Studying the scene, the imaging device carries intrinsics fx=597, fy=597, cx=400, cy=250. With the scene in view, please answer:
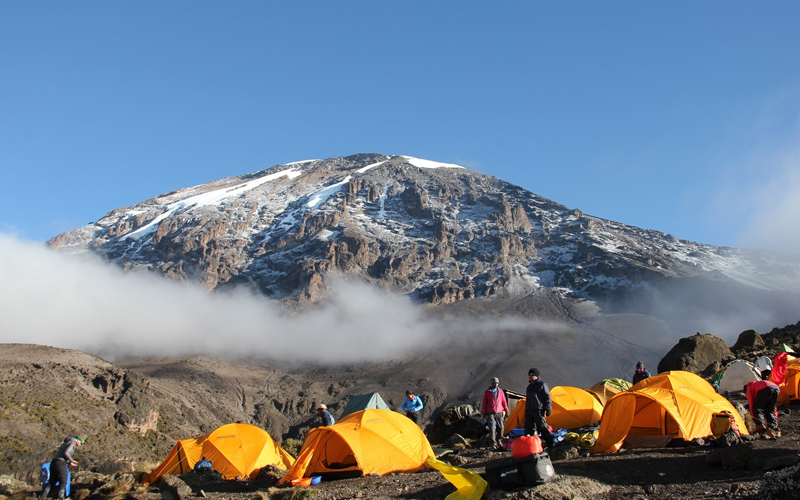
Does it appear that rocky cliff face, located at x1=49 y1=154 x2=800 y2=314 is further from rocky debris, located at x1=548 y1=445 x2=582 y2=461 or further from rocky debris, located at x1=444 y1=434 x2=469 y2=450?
rocky debris, located at x1=548 y1=445 x2=582 y2=461

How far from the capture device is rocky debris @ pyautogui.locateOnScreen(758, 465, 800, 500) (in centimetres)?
681

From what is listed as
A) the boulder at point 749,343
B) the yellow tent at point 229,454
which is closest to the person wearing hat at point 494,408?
the yellow tent at point 229,454

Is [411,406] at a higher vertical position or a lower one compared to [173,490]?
higher

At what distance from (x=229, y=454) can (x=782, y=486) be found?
15088 mm

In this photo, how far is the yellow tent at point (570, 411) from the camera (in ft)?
59.0

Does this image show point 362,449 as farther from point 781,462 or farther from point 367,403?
point 367,403

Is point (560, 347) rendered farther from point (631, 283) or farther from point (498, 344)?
point (631, 283)

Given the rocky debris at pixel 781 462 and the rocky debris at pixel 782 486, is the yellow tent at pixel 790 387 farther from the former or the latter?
the rocky debris at pixel 782 486

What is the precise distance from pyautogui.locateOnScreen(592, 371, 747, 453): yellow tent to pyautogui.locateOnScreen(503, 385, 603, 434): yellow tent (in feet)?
13.4

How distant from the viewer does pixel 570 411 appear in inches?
714

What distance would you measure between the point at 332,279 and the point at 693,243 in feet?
369

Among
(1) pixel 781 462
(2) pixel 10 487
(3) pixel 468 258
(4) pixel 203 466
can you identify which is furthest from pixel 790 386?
(3) pixel 468 258

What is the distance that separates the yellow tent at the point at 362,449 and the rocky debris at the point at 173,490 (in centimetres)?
214

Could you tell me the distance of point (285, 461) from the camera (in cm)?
1928
